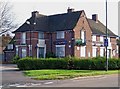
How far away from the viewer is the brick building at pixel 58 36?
2341 inches

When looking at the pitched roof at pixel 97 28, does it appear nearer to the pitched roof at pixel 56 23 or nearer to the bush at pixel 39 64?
the pitched roof at pixel 56 23

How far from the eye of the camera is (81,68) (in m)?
38.0

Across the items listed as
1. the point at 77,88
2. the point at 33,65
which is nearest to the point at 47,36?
the point at 33,65

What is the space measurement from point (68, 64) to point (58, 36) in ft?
78.3

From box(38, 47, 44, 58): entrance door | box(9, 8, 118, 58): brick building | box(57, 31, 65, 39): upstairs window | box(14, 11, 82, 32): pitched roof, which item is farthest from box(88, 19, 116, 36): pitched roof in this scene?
box(38, 47, 44, 58): entrance door

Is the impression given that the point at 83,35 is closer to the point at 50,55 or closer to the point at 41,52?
the point at 50,55

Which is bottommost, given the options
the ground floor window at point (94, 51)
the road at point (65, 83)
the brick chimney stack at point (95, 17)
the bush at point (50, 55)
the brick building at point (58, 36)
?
the road at point (65, 83)

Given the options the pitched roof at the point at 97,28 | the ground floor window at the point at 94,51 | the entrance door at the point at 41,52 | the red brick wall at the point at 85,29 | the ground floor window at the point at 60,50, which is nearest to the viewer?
the red brick wall at the point at 85,29

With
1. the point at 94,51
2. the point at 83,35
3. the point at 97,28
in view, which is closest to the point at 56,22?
the point at 83,35

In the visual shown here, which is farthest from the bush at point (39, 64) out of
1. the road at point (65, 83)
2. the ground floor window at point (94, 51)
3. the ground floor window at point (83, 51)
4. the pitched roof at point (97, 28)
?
the pitched roof at point (97, 28)

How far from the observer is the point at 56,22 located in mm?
64000

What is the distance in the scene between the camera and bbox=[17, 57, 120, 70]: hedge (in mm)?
37125

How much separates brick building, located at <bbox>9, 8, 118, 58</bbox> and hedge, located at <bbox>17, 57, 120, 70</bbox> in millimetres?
19212

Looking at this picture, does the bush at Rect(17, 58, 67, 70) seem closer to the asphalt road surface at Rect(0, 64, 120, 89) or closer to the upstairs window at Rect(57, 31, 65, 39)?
the asphalt road surface at Rect(0, 64, 120, 89)
